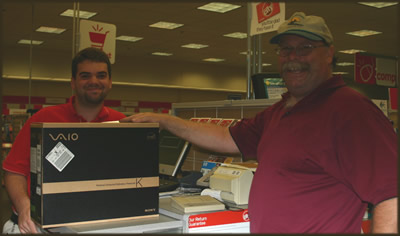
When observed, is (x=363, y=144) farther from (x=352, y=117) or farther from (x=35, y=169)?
(x=35, y=169)

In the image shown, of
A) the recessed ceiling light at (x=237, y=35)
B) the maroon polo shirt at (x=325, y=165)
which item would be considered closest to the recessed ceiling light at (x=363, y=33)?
the recessed ceiling light at (x=237, y=35)

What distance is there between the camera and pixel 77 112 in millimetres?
2479

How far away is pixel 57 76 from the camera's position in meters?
13.8

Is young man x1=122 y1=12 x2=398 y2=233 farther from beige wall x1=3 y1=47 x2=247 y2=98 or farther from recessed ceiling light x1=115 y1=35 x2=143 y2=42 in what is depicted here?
beige wall x1=3 y1=47 x2=247 y2=98

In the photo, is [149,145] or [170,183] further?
[170,183]

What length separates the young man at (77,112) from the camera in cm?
219

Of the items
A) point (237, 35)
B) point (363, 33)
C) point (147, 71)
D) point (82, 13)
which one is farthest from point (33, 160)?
point (147, 71)

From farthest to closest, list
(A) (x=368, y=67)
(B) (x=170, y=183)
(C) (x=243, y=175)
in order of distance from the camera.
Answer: (A) (x=368, y=67), (B) (x=170, y=183), (C) (x=243, y=175)

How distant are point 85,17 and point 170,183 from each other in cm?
781

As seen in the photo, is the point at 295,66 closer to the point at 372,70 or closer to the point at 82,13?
the point at 372,70

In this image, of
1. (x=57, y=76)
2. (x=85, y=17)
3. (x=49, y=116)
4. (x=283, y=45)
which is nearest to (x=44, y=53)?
(x=57, y=76)

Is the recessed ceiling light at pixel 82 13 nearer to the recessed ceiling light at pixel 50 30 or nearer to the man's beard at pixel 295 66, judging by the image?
the recessed ceiling light at pixel 50 30

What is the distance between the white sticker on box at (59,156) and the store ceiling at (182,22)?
5489mm

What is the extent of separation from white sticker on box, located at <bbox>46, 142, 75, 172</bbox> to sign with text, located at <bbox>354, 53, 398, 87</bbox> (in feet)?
13.0
